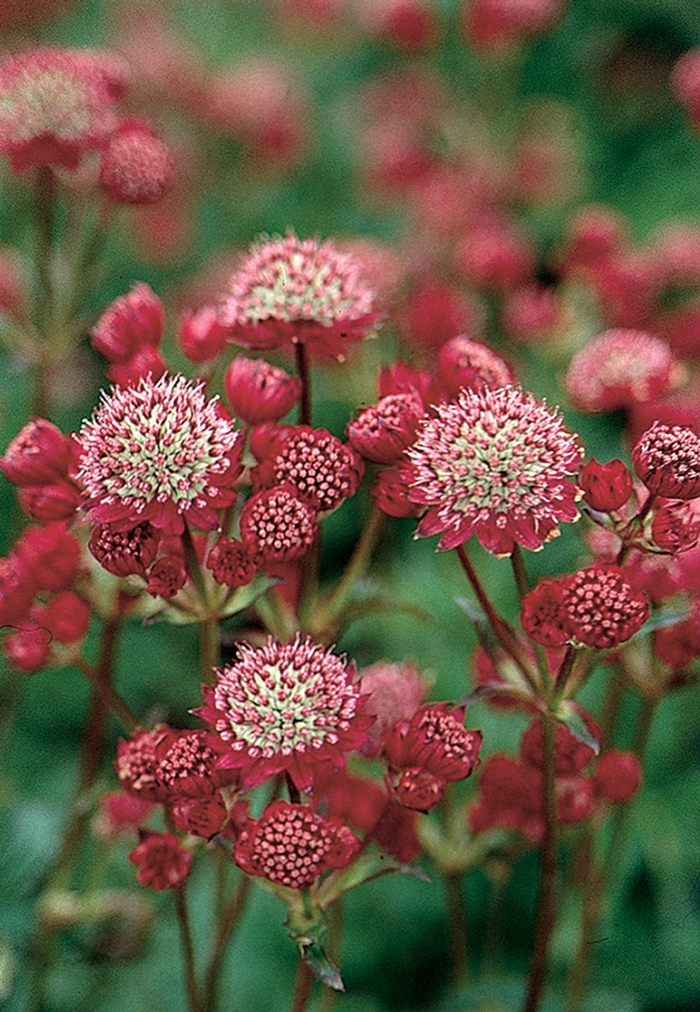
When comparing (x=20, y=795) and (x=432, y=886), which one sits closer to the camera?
(x=432, y=886)

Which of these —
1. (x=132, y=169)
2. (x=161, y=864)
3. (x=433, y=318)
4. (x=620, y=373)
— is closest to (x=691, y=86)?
(x=433, y=318)

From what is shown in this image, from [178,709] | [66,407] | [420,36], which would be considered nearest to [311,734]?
[178,709]

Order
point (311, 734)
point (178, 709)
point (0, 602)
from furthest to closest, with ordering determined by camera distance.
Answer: point (178, 709) < point (0, 602) < point (311, 734)

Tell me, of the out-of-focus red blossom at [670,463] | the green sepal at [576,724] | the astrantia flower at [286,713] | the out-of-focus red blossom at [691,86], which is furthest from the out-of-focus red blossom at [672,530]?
the out-of-focus red blossom at [691,86]

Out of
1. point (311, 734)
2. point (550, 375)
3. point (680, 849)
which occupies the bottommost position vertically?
point (680, 849)

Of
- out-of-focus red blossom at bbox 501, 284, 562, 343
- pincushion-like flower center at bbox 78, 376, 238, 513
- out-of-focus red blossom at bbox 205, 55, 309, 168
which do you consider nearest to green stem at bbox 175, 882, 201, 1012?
pincushion-like flower center at bbox 78, 376, 238, 513

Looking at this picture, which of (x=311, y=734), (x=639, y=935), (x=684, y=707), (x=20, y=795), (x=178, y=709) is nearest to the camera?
(x=311, y=734)

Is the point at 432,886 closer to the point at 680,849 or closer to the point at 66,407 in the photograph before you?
the point at 680,849

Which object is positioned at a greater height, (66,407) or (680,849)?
(66,407)
